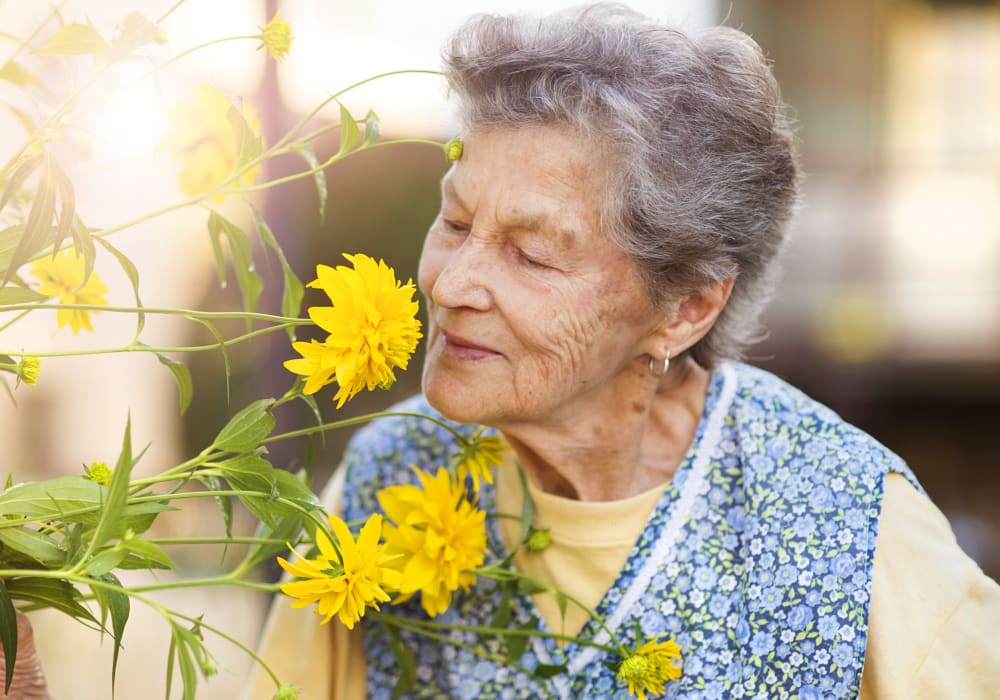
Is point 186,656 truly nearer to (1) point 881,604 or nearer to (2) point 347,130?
(2) point 347,130

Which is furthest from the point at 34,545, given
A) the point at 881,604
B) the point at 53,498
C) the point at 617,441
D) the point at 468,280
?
the point at 881,604

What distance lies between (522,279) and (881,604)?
0.57 m

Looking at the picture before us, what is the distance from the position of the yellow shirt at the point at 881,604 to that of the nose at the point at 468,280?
36cm

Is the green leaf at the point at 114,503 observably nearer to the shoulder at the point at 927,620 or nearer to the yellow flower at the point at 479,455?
the yellow flower at the point at 479,455

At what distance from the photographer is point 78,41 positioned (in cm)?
84

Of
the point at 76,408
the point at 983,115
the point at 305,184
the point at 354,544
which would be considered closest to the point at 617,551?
the point at 354,544

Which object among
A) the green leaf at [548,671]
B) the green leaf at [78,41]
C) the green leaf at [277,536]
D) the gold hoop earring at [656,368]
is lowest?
the green leaf at [548,671]

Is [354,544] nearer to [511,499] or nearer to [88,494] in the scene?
[88,494]

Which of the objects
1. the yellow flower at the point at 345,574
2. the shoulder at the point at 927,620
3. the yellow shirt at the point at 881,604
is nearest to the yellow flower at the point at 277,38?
the yellow flower at the point at 345,574

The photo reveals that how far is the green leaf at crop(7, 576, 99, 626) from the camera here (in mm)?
881

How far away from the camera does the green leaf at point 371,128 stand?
37.8 inches

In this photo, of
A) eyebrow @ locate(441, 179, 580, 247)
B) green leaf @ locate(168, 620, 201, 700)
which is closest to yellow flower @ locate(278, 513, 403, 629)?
green leaf @ locate(168, 620, 201, 700)

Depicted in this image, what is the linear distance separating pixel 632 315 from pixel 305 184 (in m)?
2.56

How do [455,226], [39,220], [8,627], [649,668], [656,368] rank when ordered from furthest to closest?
[656,368] < [455,226] < [649,668] < [8,627] < [39,220]
